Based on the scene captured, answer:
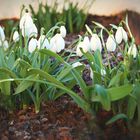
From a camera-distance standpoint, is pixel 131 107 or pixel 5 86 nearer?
pixel 131 107

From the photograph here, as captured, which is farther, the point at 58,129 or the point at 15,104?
the point at 15,104

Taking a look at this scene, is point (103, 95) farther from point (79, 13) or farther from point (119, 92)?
point (79, 13)

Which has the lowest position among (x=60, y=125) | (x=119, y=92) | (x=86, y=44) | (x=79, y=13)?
(x=60, y=125)

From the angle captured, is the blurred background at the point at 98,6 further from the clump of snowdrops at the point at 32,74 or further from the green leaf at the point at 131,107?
the green leaf at the point at 131,107

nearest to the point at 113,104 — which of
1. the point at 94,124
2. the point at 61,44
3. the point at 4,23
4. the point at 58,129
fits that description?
the point at 94,124

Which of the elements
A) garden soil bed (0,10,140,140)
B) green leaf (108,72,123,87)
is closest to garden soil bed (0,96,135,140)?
garden soil bed (0,10,140,140)

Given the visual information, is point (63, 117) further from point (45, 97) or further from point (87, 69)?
point (87, 69)

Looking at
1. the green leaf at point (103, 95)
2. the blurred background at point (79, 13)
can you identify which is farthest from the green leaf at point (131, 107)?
the blurred background at point (79, 13)

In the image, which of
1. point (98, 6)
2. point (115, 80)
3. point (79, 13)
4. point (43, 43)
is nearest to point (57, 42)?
point (43, 43)

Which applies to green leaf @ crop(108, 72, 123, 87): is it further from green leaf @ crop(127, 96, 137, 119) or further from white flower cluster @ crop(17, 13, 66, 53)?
white flower cluster @ crop(17, 13, 66, 53)
